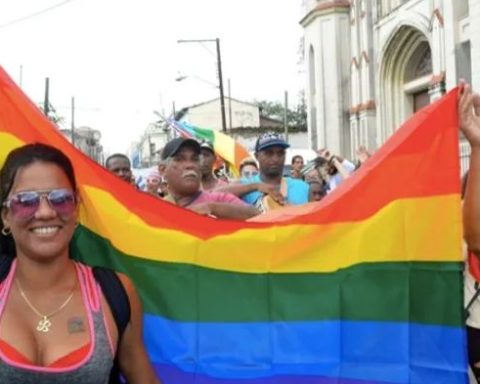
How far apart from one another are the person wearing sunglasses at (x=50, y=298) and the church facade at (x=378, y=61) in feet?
54.9

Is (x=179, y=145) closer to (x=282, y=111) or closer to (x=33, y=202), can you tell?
(x=33, y=202)

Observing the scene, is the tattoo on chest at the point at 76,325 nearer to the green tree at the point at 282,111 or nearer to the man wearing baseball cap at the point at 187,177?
the man wearing baseball cap at the point at 187,177

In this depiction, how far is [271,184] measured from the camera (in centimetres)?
557

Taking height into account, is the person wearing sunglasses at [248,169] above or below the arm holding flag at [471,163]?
above

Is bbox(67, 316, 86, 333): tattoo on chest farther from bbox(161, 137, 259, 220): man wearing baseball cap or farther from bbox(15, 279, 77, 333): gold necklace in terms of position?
bbox(161, 137, 259, 220): man wearing baseball cap

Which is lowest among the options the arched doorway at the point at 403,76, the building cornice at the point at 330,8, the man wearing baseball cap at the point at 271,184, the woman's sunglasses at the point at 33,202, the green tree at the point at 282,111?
the woman's sunglasses at the point at 33,202

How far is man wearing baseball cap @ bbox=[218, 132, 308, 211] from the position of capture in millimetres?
5465

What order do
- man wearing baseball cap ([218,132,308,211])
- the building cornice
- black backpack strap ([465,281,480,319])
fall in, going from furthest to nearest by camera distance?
the building cornice → man wearing baseball cap ([218,132,308,211]) → black backpack strap ([465,281,480,319])

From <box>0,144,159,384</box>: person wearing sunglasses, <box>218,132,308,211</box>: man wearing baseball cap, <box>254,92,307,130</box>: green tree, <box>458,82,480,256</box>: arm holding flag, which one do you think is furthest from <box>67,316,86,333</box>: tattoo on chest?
<box>254,92,307,130</box>: green tree

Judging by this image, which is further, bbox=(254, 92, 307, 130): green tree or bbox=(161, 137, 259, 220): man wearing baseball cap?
bbox=(254, 92, 307, 130): green tree

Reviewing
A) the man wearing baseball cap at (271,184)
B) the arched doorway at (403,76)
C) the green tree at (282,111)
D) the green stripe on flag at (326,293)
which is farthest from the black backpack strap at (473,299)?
the green tree at (282,111)

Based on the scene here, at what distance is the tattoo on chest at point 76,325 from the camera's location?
2.38m

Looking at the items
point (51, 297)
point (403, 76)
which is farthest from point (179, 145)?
point (403, 76)

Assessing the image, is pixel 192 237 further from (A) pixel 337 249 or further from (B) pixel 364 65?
(B) pixel 364 65
